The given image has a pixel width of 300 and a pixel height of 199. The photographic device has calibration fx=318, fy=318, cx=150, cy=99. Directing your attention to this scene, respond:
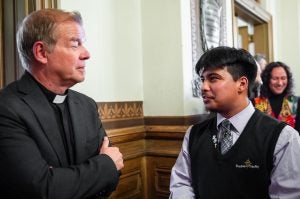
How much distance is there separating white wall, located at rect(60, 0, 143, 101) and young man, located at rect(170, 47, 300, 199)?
90 centimetres

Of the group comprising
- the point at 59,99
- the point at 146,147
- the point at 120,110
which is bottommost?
the point at 146,147

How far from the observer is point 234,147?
1.62 meters

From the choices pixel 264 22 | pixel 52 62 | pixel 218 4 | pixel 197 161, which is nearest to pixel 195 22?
pixel 218 4

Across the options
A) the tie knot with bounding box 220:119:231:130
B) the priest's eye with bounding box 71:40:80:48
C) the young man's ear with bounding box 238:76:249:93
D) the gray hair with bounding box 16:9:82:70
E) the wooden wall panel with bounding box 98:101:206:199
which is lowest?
the wooden wall panel with bounding box 98:101:206:199

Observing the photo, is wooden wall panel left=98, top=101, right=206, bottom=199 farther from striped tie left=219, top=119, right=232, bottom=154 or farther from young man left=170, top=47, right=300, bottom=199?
striped tie left=219, top=119, right=232, bottom=154

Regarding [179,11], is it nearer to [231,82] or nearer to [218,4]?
[218,4]

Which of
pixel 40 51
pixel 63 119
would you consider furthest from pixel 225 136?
pixel 40 51

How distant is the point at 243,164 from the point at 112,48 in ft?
4.82

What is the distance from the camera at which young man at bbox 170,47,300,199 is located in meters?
1.51

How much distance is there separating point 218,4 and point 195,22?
0.61 meters

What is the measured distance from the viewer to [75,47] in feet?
4.85

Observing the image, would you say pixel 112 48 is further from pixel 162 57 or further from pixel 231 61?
pixel 231 61

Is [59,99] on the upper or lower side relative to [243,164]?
upper

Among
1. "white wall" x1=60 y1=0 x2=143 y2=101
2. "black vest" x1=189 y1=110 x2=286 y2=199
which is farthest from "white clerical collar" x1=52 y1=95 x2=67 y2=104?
"black vest" x1=189 y1=110 x2=286 y2=199
